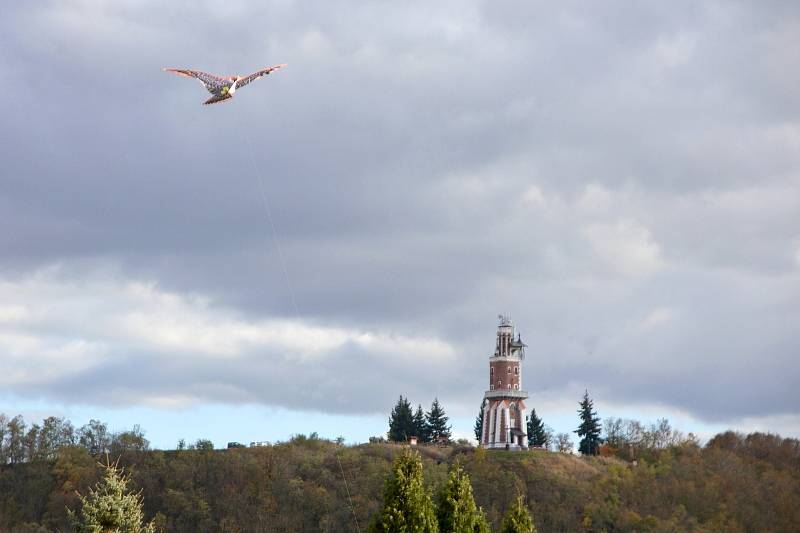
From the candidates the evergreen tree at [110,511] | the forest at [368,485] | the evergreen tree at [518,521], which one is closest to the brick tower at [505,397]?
the forest at [368,485]

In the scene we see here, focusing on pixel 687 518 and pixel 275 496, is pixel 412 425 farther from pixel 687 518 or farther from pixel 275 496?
pixel 687 518

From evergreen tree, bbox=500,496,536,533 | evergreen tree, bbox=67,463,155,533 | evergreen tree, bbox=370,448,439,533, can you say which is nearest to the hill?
evergreen tree, bbox=500,496,536,533

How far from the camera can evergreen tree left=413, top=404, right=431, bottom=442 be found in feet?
593

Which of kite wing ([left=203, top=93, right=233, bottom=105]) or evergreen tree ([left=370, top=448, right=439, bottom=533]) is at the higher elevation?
kite wing ([left=203, top=93, right=233, bottom=105])

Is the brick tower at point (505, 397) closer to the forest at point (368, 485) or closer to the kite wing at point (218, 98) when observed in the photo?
the forest at point (368, 485)

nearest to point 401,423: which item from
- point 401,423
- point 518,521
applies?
point 401,423

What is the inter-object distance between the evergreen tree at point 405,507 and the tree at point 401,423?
119 m

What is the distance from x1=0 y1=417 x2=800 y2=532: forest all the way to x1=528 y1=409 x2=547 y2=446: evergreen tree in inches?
598

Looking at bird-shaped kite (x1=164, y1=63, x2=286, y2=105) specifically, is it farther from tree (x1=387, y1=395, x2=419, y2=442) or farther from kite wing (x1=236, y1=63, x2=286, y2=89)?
tree (x1=387, y1=395, x2=419, y2=442)

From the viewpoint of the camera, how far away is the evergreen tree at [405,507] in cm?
5878

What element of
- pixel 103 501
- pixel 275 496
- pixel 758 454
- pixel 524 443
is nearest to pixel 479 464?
pixel 524 443

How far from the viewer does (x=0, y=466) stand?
173750 millimetres

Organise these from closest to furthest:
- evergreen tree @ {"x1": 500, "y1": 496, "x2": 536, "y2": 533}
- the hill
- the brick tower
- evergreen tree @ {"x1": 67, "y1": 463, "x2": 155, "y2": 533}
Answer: evergreen tree @ {"x1": 67, "y1": 463, "x2": 155, "y2": 533}, evergreen tree @ {"x1": 500, "y1": 496, "x2": 536, "y2": 533}, the hill, the brick tower

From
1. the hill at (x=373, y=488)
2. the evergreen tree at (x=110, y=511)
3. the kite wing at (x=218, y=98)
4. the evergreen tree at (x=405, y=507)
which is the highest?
the kite wing at (x=218, y=98)
